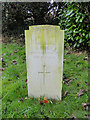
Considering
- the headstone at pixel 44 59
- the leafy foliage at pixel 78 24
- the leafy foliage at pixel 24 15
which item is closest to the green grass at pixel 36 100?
the headstone at pixel 44 59

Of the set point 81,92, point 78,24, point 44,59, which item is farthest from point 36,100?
point 78,24

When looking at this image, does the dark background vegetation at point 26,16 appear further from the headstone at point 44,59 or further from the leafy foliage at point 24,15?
the headstone at point 44,59

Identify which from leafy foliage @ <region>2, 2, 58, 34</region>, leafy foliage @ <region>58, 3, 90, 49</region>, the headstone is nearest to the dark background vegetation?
leafy foliage @ <region>2, 2, 58, 34</region>

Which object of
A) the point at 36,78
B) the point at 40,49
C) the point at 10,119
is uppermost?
the point at 40,49

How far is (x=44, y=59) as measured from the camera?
7.36 feet

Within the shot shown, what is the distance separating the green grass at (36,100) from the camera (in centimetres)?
206

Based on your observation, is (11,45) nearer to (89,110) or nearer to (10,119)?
(10,119)

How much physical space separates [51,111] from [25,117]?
467 millimetres

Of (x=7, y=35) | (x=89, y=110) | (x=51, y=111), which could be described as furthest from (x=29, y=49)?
(x=7, y=35)

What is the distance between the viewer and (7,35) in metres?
7.16

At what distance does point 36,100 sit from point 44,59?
87cm

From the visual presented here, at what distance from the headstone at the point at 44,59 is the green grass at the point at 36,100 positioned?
24 centimetres

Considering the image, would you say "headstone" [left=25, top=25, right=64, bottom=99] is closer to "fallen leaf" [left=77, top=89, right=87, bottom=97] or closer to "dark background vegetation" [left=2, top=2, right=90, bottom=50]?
"fallen leaf" [left=77, top=89, right=87, bottom=97]

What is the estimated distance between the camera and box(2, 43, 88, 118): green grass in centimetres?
206
